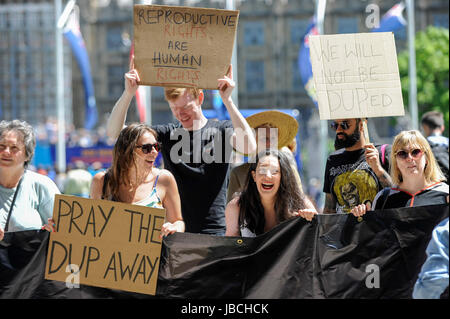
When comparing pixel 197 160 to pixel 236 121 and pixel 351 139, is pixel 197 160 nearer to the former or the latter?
pixel 236 121

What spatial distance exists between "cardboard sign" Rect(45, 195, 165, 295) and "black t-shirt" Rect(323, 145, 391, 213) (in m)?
1.25

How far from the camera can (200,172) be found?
13.9ft

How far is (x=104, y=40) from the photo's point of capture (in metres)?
56.4

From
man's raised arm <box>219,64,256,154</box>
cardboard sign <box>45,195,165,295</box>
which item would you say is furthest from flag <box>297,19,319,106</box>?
cardboard sign <box>45,195,165,295</box>

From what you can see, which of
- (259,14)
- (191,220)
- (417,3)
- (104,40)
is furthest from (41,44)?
(191,220)

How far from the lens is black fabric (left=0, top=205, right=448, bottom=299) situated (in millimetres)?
3725

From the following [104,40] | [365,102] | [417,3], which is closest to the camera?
[365,102]

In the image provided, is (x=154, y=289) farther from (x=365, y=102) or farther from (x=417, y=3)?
(x=417, y=3)

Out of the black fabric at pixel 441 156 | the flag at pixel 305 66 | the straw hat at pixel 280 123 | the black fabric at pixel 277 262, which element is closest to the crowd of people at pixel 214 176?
the black fabric at pixel 277 262

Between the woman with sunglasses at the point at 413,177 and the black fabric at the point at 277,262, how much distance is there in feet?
0.35

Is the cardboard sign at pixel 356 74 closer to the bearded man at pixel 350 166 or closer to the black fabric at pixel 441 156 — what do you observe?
the bearded man at pixel 350 166

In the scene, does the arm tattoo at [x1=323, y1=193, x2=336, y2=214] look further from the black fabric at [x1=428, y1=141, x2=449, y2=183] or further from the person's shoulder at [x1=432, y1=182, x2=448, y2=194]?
the black fabric at [x1=428, y1=141, x2=449, y2=183]

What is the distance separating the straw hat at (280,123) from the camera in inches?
205
